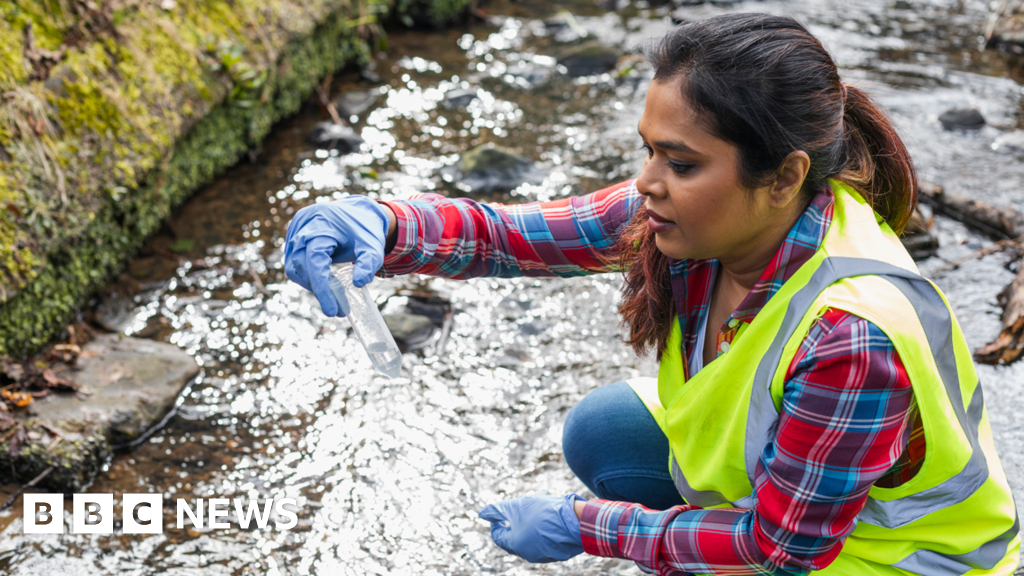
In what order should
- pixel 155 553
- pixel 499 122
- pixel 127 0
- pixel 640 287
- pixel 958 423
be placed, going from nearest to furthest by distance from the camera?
pixel 958 423 → pixel 640 287 → pixel 155 553 → pixel 127 0 → pixel 499 122

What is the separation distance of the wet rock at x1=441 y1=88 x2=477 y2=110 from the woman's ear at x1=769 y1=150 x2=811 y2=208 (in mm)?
3924

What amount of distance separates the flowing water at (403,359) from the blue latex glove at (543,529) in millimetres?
497

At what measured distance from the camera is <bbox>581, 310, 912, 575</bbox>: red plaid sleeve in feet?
3.92

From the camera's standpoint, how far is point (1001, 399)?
259 centimetres

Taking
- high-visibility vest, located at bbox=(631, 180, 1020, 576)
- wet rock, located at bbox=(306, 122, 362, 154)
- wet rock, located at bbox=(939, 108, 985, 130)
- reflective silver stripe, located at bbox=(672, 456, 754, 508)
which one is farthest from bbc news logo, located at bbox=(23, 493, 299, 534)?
wet rock, located at bbox=(939, 108, 985, 130)

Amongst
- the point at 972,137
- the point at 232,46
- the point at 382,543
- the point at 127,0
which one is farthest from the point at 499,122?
the point at 382,543

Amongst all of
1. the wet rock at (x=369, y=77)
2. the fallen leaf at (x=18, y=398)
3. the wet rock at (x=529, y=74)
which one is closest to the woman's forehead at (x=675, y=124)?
the fallen leaf at (x=18, y=398)

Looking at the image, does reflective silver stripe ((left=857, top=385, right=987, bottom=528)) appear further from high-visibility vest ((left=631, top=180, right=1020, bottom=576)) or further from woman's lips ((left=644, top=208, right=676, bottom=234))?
woman's lips ((left=644, top=208, right=676, bottom=234))

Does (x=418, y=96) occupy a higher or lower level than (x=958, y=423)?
lower

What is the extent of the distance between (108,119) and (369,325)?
2163 millimetres

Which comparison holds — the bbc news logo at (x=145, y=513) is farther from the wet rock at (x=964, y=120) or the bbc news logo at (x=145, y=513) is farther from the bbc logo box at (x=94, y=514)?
the wet rock at (x=964, y=120)

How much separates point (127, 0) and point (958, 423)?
3978 mm

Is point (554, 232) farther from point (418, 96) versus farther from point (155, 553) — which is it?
point (418, 96)

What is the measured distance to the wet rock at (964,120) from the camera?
4.66 m
